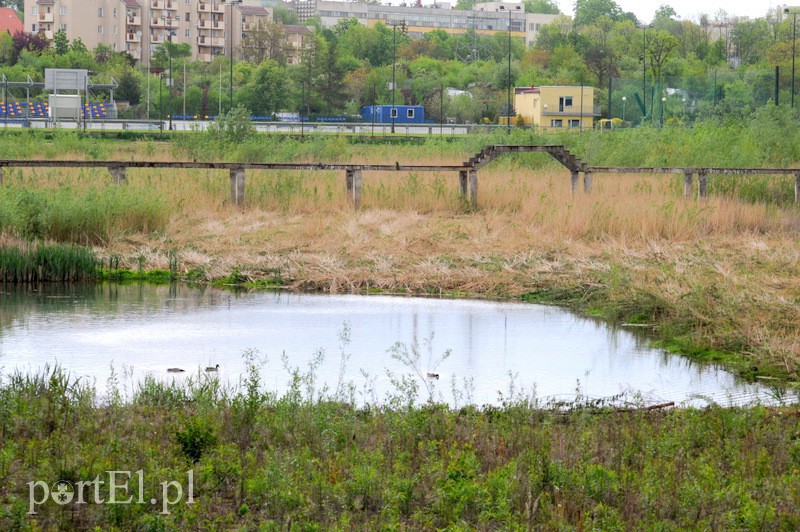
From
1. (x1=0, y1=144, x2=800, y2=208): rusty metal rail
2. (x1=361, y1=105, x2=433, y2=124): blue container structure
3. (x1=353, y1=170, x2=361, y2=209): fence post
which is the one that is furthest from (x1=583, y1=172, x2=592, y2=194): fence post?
(x1=361, y1=105, x2=433, y2=124): blue container structure

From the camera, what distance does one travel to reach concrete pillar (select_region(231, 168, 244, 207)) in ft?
71.0

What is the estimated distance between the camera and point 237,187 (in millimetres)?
21719

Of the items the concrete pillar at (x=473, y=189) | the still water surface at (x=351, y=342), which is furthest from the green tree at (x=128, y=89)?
the still water surface at (x=351, y=342)

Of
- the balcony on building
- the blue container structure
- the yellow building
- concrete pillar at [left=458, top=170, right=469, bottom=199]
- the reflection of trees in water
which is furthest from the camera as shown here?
the balcony on building

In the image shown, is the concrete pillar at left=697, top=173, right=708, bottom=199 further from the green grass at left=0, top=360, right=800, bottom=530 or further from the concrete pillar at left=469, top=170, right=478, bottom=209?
the green grass at left=0, top=360, right=800, bottom=530

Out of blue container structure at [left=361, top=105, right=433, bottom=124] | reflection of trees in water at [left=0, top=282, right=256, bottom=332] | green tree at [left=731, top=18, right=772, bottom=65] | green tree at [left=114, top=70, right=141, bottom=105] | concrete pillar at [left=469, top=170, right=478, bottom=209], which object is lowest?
reflection of trees in water at [left=0, top=282, right=256, bottom=332]

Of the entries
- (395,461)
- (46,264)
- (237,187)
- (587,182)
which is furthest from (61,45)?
(395,461)

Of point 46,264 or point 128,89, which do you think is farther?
point 128,89

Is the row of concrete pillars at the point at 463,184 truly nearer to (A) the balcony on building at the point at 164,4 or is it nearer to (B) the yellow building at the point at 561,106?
(B) the yellow building at the point at 561,106

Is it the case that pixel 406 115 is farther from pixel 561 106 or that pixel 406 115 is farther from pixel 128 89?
→ pixel 128 89

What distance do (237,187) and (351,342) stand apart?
9858 mm

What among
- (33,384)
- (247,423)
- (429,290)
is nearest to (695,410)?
(247,423)

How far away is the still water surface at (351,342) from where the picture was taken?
414 inches

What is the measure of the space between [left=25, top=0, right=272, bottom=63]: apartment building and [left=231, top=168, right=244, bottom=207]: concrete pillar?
359ft
